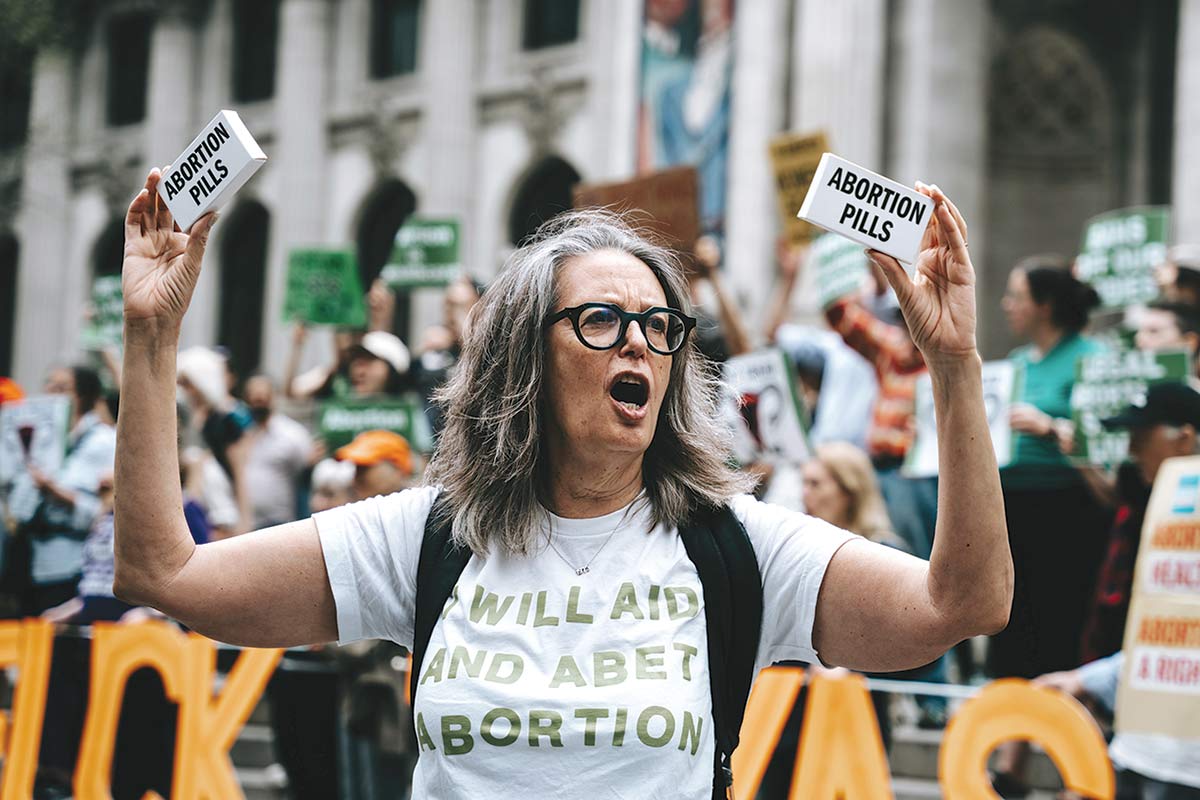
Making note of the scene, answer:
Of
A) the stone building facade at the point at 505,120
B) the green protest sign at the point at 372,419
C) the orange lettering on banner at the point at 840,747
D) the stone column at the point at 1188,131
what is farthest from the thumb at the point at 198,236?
the stone building facade at the point at 505,120

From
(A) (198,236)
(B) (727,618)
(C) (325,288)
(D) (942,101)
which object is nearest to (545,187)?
(D) (942,101)

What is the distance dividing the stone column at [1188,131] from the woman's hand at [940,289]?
10.3 meters

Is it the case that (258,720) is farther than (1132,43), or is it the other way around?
(1132,43)

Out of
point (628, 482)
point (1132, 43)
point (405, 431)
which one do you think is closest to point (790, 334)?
point (405, 431)

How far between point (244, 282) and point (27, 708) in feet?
72.1

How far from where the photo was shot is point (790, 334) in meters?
9.14

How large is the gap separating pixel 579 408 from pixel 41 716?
19.3ft

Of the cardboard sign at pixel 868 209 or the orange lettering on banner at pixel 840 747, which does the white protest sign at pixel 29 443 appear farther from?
the cardboard sign at pixel 868 209

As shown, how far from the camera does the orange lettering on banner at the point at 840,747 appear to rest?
5320 millimetres

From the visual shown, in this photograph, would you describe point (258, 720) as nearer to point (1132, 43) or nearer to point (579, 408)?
point (579, 408)

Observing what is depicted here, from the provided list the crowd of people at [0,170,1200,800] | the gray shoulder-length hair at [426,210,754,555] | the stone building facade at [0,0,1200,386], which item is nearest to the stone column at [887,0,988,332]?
the stone building facade at [0,0,1200,386]

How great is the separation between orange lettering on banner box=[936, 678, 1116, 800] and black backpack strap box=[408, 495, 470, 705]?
296cm

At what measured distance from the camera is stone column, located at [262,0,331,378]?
27.1 metres

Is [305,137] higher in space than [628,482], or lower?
higher
